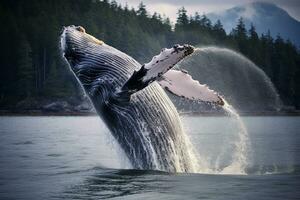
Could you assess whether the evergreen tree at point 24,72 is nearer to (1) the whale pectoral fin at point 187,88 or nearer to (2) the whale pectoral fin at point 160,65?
(1) the whale pectoral fin at point 187,88

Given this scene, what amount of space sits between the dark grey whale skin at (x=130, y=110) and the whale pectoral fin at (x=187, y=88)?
2.23ft

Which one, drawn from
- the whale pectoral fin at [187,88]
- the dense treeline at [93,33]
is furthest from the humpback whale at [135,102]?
the dense treeline at [93,33]

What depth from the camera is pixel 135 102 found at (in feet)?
30.6

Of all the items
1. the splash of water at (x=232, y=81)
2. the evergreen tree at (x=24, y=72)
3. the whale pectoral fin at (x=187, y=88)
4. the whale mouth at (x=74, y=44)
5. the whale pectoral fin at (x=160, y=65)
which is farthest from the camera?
the evergreen tree at (x=24, y=72)

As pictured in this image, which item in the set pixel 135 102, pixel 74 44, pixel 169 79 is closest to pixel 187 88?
pixel 169 79

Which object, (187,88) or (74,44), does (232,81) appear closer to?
(74,44)

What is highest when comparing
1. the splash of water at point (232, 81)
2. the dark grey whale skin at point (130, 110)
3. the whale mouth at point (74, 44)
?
the splash of water at point (232, 81)

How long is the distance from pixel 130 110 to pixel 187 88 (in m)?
1.06

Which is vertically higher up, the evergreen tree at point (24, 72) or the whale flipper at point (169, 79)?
the evergreen tree at point (24, 72)

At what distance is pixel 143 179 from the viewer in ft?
29.8

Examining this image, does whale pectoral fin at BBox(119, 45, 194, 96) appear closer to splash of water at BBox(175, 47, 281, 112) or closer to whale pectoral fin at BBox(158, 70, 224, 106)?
whale pectoral fin at BBox(158, 70, 224, 106)

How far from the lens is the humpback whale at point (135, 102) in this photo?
8.95 meters

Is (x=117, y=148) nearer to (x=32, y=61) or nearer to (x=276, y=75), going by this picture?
(x=32, y=61)

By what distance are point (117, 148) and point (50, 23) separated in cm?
9550
